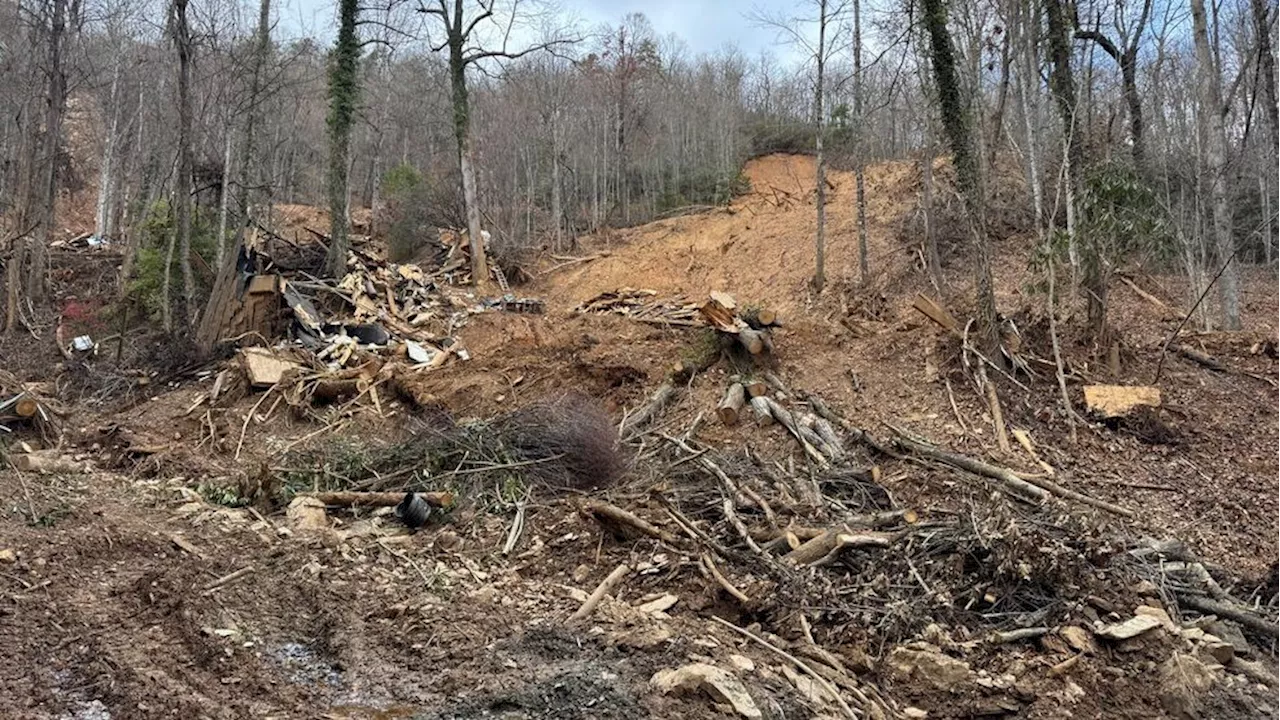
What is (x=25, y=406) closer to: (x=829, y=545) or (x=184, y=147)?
(x=184, y=147)

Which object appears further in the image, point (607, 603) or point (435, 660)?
point (607, 603)

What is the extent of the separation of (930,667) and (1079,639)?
0.99 meters

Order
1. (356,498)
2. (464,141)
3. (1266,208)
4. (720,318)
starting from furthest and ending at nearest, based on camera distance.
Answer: (1266,208), (464,141), (720,318), (356,498)

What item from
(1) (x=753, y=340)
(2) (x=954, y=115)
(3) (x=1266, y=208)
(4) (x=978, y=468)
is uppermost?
(2) (x=954, y=115)

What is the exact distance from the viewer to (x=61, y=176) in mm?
32375

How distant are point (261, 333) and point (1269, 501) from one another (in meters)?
12.9

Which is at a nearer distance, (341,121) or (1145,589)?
(1145,589)

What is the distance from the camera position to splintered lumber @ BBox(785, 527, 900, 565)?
565 cm

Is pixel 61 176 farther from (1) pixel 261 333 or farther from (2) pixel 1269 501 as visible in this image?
(2) pixel 1269 501

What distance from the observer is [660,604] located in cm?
524

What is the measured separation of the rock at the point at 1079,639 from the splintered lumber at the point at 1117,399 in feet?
14.9

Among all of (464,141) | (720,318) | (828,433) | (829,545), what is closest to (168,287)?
(464,141)

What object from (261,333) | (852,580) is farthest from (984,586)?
(261,333)

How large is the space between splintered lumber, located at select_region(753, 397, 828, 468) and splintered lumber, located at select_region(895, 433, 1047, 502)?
2.71 ft
